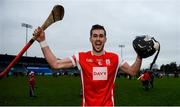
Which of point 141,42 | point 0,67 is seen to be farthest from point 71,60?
point 0,67

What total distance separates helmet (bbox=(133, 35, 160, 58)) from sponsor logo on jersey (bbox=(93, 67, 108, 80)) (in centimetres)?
56

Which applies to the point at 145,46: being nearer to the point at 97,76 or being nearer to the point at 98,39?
the point at 98,39

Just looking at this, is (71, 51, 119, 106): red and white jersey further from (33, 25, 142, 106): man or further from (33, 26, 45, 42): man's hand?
(33, 26, 45, 42): man's hand

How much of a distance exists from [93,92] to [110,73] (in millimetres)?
393

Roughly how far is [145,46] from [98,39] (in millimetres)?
676

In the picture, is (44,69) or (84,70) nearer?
(84,70)

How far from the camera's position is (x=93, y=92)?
18.6ft

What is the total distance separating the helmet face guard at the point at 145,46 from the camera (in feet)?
18.1

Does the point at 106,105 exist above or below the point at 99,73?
below

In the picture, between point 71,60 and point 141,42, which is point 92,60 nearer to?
point 71,60

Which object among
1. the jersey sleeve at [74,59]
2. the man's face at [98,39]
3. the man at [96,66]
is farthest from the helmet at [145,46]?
the jersey sleeve at [74,59]

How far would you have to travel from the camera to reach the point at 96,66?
586cm

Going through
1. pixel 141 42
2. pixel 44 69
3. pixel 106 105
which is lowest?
pixel 44 69

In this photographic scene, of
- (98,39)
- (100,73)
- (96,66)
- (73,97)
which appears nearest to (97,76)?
(100,73)
